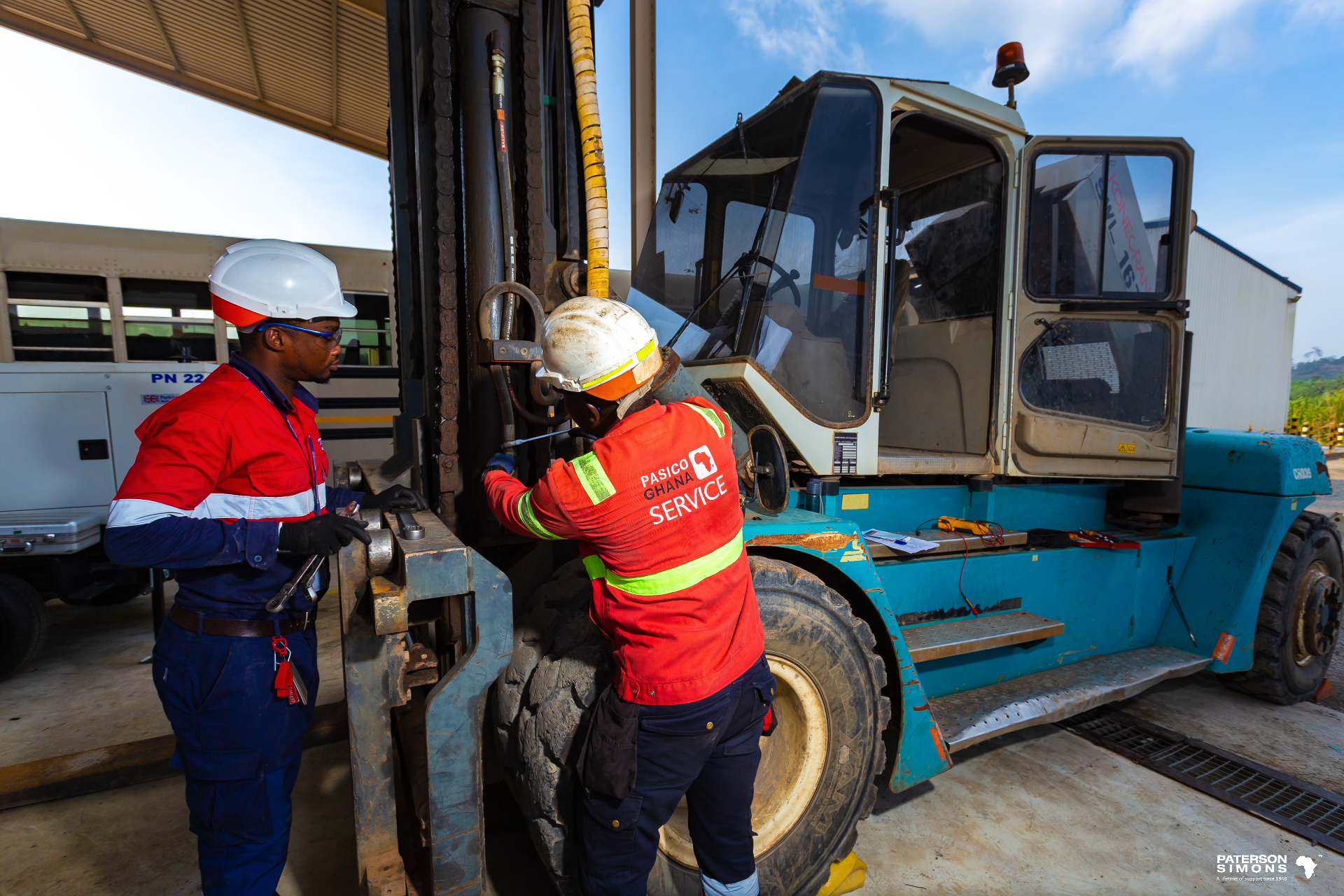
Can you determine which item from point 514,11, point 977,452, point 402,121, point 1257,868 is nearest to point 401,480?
point 402,121

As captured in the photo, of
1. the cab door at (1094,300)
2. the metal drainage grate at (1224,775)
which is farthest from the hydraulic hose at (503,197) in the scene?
the metal drainage grate at (1224,775)

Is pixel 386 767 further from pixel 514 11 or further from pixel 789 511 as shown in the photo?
pixel 514 11

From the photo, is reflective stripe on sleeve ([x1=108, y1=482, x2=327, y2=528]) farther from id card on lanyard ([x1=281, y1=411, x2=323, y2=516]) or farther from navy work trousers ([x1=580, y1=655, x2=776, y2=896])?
navy work trousers ([x1=580, y1=655, x2=776, y2=896])

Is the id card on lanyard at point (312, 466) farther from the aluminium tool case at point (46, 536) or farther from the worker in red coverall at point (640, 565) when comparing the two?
the aluminium tool case at point (46, 536)

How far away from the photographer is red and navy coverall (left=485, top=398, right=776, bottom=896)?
5.11 ft

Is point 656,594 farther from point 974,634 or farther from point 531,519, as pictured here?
point 974,634

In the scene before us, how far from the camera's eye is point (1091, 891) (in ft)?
8.34

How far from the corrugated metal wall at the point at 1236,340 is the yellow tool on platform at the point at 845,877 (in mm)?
28095

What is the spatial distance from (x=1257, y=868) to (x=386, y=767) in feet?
11.4

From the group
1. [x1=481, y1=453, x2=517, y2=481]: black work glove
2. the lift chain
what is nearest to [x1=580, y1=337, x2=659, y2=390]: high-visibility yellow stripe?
[x1=481, y1=453, x2=517, y2=481]: black work glove

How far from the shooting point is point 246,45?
27.9 ft

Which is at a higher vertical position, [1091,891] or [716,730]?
[716,730]

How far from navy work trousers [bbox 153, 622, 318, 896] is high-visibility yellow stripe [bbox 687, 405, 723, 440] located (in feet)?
4.57

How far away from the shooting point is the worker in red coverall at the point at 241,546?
1.63 metres
